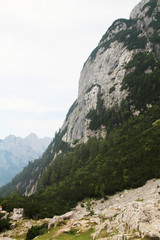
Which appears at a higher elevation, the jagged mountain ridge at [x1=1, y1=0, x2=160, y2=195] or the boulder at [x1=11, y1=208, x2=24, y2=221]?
the jagged mountain ridge at [x1=1, y1=0, x2=160, y2=195]

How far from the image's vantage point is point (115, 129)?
67312mm

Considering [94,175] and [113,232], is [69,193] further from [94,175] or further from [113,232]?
[113,232]

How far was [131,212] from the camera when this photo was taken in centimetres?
1245

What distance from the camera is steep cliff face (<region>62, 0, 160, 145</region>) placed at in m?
89.6

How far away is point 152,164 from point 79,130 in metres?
76.7

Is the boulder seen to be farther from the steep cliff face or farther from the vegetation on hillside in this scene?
the steep cliff face

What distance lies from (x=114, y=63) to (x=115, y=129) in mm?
57574

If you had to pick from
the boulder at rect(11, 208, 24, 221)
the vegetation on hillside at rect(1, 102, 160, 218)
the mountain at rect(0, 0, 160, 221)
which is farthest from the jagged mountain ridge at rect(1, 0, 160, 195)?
the boulder at rect(11, 208, 24, 221)

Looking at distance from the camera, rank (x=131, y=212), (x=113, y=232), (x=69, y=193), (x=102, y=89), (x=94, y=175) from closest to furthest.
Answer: (x=113, y=232)
(x=131, y=212)
(x=69, y=193)
(x=94, y=175)
(x=102, y=89)

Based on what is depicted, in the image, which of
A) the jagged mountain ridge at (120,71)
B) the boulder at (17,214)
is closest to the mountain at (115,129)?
the jagged mountain ridge at (120,71)

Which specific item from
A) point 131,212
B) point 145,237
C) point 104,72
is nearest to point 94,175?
point 131,212

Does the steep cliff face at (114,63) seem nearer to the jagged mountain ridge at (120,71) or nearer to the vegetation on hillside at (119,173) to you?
the jagged mountain ridge at (120,71)

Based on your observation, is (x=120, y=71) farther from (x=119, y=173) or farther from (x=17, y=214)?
(x=17, y=214)

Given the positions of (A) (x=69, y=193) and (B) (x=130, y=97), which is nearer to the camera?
(A) (x=69, y=193)
